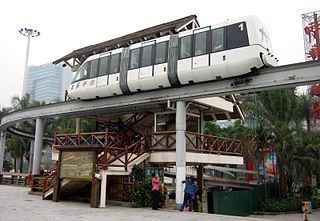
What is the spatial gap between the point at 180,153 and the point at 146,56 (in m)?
4.73

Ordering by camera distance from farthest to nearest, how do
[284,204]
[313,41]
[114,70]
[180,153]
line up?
[313,41] → [284,204] → [114,70] → [180,153]

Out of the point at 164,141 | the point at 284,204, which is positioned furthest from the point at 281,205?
the point at 164,141

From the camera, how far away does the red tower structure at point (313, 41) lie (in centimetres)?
2941

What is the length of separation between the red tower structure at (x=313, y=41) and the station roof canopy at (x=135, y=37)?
53.6 ft

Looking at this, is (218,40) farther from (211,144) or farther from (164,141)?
(211,144)

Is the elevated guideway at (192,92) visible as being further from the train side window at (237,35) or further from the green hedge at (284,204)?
the green hedge at (284,204)

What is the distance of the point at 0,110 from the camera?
4294cm

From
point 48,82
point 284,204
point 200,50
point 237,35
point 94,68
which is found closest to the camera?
point 237,35

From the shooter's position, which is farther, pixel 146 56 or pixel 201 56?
pixel 146 56

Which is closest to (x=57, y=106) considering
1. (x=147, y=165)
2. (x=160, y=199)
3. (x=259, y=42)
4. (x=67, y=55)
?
(x=67, y=55)

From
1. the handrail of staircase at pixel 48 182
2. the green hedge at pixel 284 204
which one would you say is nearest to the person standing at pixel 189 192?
the handrail of staircase at pixel 48 182

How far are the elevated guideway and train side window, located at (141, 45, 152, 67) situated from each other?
53.8 inches

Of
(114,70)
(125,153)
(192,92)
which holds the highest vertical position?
(114,70)

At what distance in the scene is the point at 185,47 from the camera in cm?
1387
